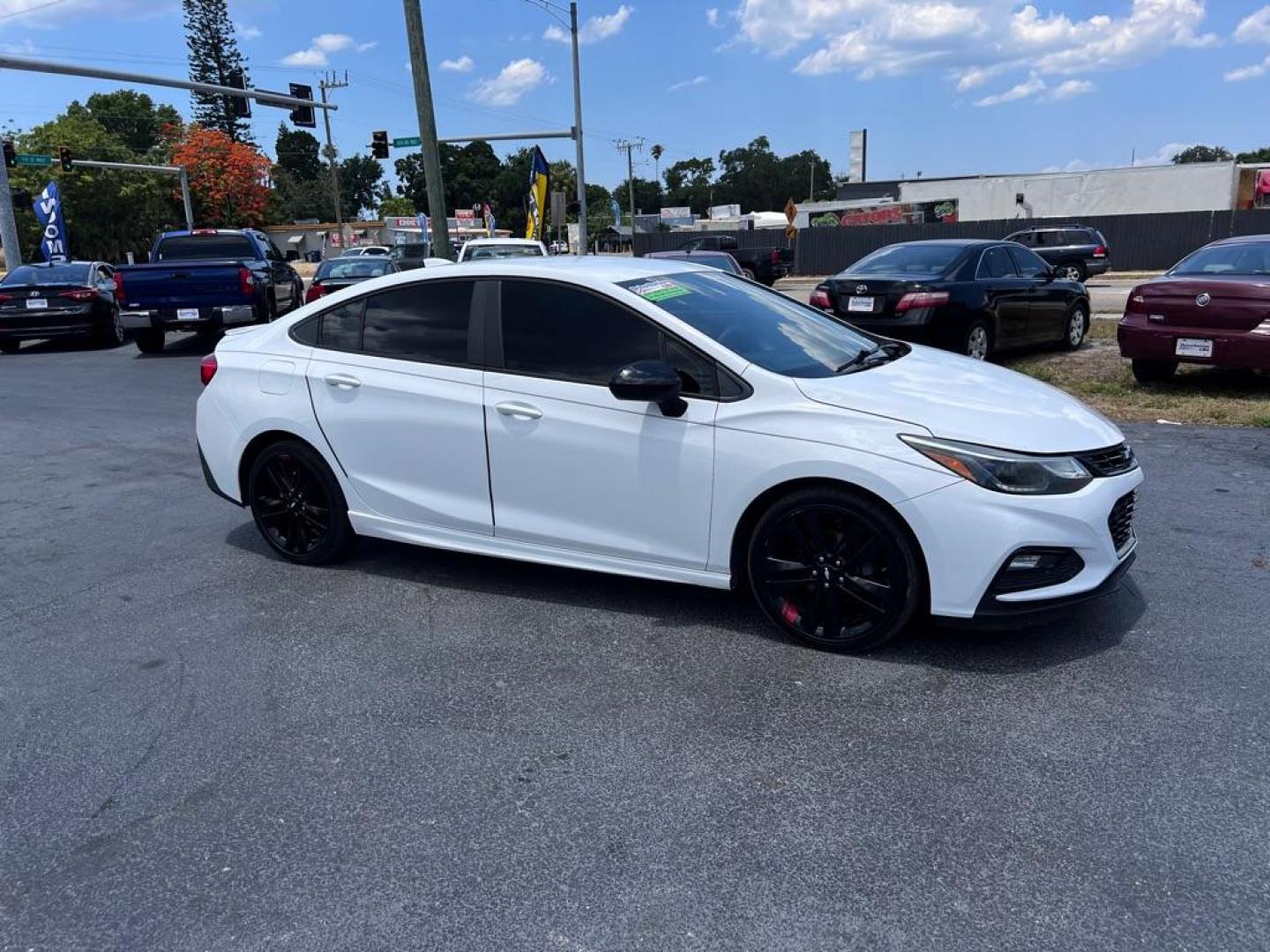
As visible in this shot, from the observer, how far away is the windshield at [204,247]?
638 inches

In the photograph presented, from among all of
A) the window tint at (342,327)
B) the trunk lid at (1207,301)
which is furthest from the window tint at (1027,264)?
the window tint at (342,327)

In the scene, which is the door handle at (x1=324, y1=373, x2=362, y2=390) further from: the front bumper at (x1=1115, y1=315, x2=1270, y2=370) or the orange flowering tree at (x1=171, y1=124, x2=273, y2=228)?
the orange flowering tree at (x1=171, y1=124, x2=273, y2=228)

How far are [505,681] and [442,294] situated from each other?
200 centimetres

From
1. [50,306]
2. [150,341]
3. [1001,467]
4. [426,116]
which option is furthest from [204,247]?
[1001,467]

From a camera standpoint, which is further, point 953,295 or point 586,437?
point 953,295

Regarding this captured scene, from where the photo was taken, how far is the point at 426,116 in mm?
17703

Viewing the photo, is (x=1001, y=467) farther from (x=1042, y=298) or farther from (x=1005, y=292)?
(x=1042, y=298)

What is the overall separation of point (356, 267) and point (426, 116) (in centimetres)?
326

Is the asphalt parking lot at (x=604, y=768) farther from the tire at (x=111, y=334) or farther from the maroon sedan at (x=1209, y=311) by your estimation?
the tire at (x=111, y=334)

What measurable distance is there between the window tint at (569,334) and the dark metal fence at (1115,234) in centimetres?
2983

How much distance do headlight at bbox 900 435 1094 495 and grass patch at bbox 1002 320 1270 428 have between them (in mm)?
5650

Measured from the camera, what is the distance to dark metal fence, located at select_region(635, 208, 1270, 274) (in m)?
34.3

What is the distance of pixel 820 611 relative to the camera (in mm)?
4027

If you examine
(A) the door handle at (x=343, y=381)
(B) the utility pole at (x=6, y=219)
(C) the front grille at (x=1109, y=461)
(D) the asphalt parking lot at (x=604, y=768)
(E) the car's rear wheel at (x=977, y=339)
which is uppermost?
(B) the utility pole at (x=6, y=219)
